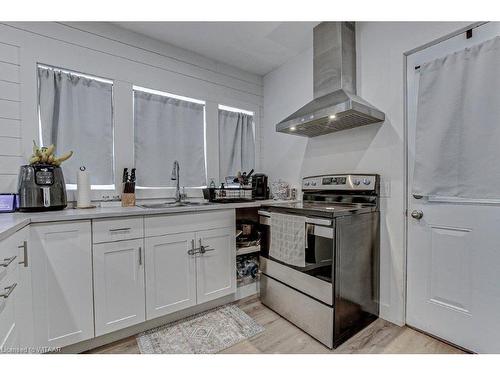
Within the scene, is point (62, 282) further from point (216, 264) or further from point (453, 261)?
point (453, 261)

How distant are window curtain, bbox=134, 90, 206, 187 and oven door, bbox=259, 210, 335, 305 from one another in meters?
1.43

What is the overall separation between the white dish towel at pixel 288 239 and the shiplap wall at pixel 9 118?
2004 mm

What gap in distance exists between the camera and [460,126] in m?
1.48

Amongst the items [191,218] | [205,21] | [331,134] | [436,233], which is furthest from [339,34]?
[191,218]

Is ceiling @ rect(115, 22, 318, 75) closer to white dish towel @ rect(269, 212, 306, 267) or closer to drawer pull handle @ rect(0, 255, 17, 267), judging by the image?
white dish towel @ rect(269, 212, 306, 267)

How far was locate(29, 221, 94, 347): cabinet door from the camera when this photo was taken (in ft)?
4.40

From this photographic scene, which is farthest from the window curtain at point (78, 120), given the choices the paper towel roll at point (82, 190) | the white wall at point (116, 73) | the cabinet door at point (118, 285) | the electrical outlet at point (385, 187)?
the electrical outlet at point (385, 187)

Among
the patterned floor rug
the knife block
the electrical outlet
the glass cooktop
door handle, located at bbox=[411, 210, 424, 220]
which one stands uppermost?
the electrical outlet

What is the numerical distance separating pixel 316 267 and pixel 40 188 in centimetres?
200

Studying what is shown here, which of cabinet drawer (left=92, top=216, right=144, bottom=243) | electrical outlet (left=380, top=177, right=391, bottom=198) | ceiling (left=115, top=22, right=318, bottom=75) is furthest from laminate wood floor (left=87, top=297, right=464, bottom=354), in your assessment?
ceiling (left=115, top=22, right=318, bottom=75)

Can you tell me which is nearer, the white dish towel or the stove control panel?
the white dish towel

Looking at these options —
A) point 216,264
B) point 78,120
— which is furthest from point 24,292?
point 78,120

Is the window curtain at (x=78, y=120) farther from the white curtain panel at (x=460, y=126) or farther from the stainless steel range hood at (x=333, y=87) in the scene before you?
the white curtain panel at (x=460, y=126)

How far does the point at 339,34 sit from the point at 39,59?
242cm
